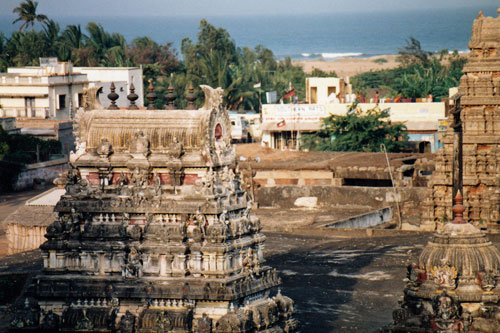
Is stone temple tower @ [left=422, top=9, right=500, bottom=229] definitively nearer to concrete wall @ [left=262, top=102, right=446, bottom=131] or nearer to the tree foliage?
concrete wall @ [left=262, top=102, right=446, bottom=131]

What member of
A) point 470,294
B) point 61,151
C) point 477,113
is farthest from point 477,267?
A: point 61,151

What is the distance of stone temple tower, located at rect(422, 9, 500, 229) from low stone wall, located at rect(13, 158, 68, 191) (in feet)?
90.1

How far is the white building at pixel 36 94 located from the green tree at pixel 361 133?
53.4 feet

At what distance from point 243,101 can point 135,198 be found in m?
69.3

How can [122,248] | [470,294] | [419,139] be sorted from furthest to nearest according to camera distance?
[419,139] < [122,248] < [470,294]

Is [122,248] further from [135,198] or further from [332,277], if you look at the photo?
[332,277]

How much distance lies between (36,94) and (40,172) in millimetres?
11899

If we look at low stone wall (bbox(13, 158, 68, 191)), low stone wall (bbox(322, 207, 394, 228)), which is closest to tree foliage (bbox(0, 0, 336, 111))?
low stone wall (bbox(13, 158, 68, 191))

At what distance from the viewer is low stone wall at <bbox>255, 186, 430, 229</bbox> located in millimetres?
55438

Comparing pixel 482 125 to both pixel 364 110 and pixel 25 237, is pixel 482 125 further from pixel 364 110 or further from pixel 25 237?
pixel 364 110

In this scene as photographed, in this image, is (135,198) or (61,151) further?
(61,151)

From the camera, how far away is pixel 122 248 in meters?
28.3

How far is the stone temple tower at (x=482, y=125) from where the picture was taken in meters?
47.7

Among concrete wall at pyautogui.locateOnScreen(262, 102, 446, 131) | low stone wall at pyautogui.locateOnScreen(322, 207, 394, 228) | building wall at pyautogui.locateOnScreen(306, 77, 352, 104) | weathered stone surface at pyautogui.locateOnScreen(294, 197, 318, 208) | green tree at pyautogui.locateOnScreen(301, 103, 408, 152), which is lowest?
low stone wall at pyautogui.locateOnScreen(322, 207, 394, 228)
